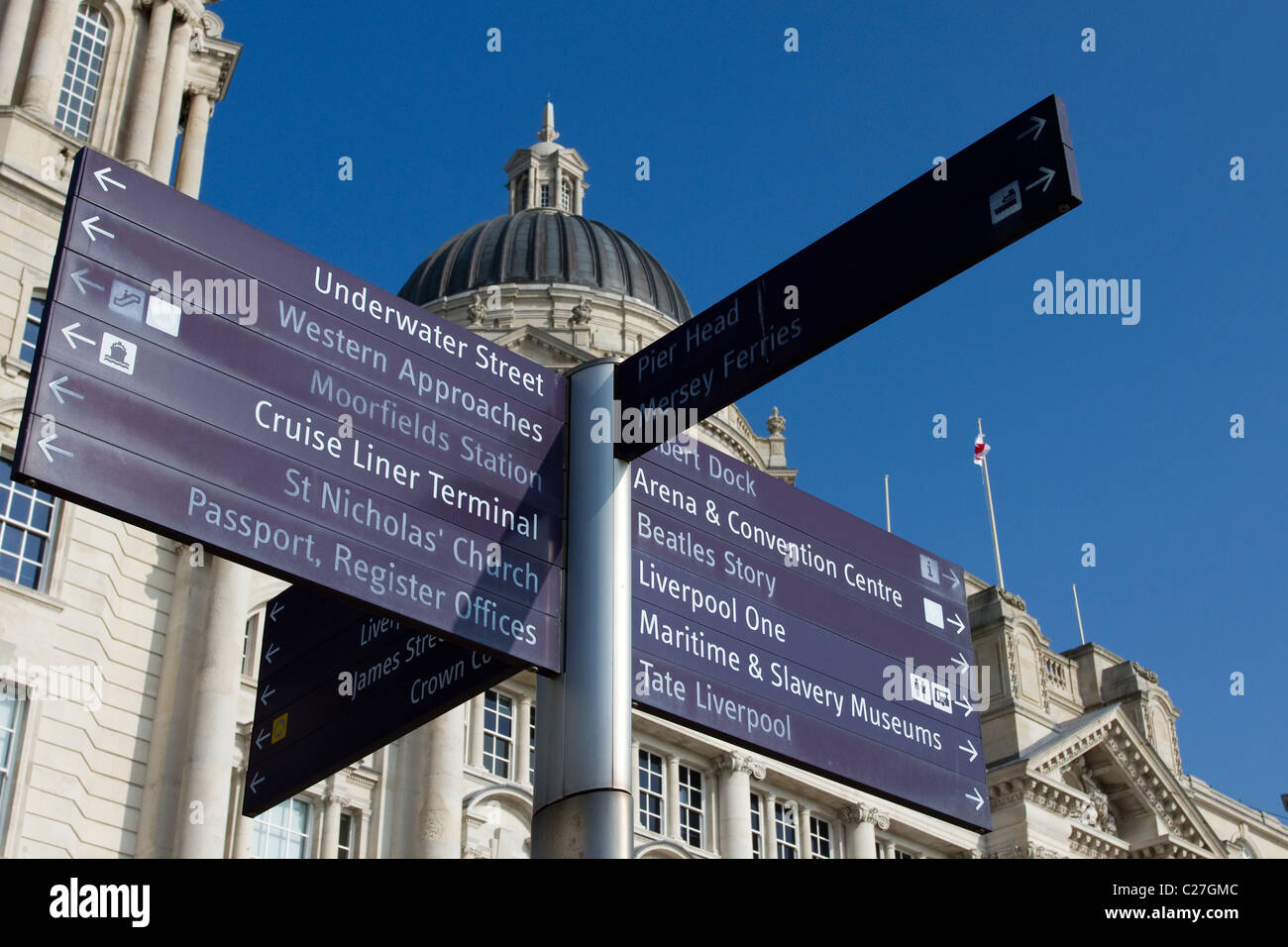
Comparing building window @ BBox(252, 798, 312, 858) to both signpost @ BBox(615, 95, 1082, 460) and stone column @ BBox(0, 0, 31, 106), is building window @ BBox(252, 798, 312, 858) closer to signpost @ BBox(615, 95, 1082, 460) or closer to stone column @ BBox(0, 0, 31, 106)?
stone column @ BBox(0, 0, 31, 106)

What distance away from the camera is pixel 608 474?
798 centimetres

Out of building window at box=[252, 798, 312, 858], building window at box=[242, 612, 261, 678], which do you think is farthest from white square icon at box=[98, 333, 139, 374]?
building window at box=[242, 612, 261, 678]

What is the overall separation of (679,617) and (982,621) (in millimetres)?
37164

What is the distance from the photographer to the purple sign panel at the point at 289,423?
257 inches

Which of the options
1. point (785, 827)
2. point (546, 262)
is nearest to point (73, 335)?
point (785, 827)

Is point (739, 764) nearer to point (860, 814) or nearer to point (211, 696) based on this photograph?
point (860, 814)

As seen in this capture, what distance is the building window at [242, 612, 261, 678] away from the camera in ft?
87.0

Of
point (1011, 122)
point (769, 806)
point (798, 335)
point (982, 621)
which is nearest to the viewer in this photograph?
point (1011, 122)

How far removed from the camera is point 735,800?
35.0 meters

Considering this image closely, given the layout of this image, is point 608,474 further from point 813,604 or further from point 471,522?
point 813,604

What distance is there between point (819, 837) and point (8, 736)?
827 inches
